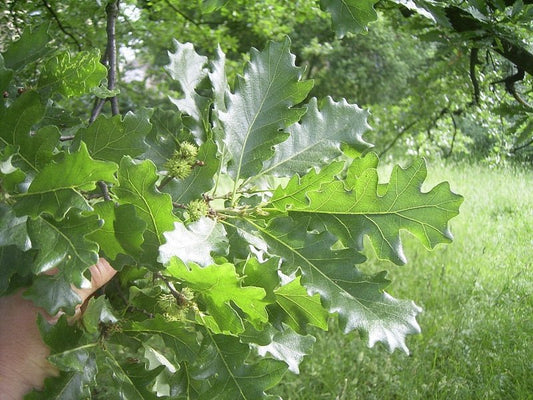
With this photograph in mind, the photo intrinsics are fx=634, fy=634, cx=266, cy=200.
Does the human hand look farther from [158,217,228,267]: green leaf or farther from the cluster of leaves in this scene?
[158,217,228,267]: green leaf

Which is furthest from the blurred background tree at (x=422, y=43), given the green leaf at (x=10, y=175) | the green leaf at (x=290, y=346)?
the green leaf at (x=290, y=346)

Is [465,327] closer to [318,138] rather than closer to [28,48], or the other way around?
[318,138]

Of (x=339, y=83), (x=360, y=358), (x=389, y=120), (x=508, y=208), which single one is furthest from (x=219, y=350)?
(x=339, y=83)

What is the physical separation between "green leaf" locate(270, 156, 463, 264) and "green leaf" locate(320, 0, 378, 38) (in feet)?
0.71

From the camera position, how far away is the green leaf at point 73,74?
777 mm

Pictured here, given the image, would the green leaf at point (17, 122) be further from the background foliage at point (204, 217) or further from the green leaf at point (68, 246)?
the green leaf at point (68, 246)

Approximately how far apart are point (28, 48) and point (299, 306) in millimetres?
471

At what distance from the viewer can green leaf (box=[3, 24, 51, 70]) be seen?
30.9 inches

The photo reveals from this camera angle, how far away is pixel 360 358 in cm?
233

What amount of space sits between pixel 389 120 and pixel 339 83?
4.05 m

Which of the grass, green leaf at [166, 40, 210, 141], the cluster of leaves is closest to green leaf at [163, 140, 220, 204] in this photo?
the cluster of leaves

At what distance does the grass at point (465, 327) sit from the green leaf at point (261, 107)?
47.6 inches

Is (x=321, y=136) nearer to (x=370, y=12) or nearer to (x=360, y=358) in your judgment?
(x=370, y=12)

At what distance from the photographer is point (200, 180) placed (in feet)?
2.60
